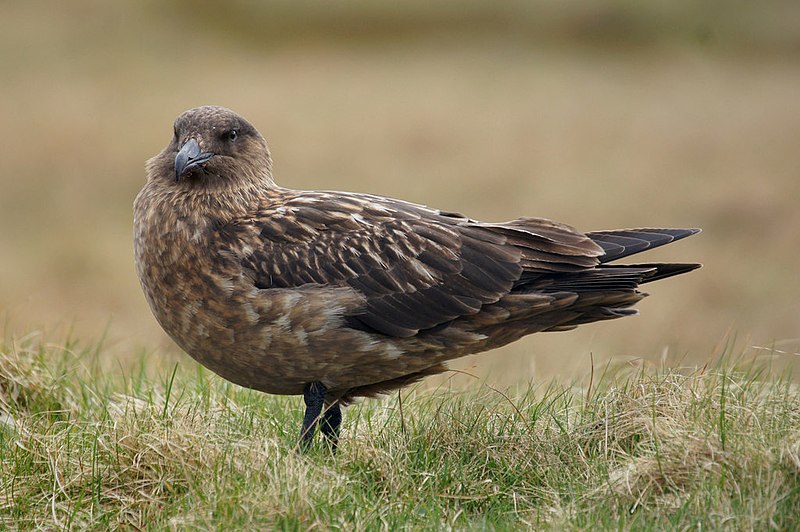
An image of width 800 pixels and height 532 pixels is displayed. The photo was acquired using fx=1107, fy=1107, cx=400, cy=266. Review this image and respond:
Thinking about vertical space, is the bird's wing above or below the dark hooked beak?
below

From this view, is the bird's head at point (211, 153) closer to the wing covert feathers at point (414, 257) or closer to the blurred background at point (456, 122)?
the wing covert feathers at point (414, 257)

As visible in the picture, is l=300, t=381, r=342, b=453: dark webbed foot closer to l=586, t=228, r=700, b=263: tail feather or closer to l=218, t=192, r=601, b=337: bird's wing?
l=218, t=192, r=601, b=337: bird's wing

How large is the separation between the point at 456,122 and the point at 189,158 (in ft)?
40.1

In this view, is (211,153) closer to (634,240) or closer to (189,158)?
(189,158)

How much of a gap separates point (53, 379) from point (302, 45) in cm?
1691

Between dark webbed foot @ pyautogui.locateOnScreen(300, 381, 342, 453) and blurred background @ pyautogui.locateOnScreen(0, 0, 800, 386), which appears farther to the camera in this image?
blurred background @ pyautogui.locateOnScreen(0, 0, 800, 386)

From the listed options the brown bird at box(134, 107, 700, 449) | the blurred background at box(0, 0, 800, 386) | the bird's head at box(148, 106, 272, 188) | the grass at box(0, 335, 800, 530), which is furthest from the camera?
the blurred background at box(0, 0, 800, 386)

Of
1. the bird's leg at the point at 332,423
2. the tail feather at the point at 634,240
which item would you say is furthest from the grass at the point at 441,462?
the tail feather at the point at 634,240

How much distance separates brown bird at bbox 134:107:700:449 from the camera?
4.51 metres

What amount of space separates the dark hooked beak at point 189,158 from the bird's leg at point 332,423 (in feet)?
3.88

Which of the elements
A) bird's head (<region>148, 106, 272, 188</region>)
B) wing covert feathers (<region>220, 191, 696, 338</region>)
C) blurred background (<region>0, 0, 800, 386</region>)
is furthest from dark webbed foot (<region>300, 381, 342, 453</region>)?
blurred background (<region>0, 0, 800, 386</region>)

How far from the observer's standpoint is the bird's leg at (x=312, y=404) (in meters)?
4.54

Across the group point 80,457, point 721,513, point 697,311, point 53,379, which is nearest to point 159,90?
point 697,311

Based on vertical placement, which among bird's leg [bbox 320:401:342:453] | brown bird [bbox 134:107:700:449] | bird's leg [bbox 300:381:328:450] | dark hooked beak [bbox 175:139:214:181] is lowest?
bird's leg [bbox 320:401:342:453]
